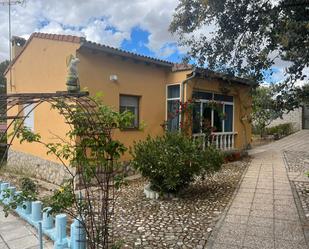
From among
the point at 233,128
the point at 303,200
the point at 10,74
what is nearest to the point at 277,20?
the point at 303,200

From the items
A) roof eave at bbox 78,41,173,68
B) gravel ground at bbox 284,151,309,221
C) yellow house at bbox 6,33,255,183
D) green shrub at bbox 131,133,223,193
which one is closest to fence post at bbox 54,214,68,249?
green shrub at bbox 131,133,223,193

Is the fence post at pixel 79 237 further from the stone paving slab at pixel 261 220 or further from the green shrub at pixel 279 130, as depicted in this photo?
the green shrub at pixel 279 130

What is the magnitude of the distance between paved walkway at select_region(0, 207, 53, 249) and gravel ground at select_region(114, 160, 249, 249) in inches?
55.0

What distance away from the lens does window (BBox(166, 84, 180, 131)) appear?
1265 centimetres

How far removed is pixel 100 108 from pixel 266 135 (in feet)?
76.0

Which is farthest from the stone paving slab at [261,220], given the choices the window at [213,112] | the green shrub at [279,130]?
the green shrub at [279,130]

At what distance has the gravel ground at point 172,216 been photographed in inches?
203

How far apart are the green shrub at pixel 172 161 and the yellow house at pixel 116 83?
105 inches

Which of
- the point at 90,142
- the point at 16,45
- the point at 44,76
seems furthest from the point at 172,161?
the point at 16,45

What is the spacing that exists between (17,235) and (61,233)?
1307 millimetres

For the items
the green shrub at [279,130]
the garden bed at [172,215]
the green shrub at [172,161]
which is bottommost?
the garden bed at [172,215]

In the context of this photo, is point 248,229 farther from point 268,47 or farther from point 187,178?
point 268,47

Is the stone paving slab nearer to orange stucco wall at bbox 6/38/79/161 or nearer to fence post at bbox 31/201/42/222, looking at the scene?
fence post at bbox 31/201/42/222

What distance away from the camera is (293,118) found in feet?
96.4
